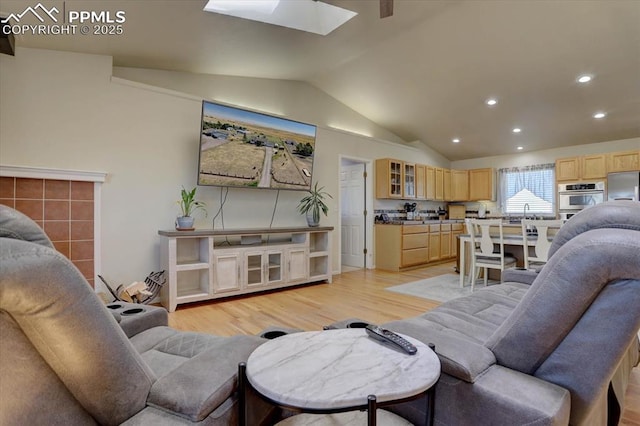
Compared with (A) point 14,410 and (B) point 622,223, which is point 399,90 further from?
(A) point 14,410

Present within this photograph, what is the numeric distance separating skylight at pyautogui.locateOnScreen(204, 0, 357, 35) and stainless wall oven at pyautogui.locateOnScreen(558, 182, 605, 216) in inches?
224

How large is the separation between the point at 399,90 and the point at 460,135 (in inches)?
89.9

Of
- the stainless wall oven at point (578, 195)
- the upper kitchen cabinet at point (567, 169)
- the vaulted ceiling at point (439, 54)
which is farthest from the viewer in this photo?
the upper kitchen cabinet at point (567, 169)

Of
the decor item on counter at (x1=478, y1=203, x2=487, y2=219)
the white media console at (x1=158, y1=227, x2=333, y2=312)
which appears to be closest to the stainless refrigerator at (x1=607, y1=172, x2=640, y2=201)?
the decor item on counter at (x1=478, y1=203, x2=487, y2=219)

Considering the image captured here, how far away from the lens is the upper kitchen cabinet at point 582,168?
19.2 feet

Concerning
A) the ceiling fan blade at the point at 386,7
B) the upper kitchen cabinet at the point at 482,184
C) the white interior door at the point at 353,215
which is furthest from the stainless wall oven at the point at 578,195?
the ceiling fan blade at the point at 386,7

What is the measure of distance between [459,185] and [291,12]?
6084mm

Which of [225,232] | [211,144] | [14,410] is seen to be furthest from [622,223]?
[211,144]

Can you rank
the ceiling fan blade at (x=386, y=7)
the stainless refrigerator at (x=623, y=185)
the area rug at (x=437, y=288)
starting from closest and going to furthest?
the ceiling fan blade at (x=386, y=7) < the area rug at (x=437, y=288) < the stainless refrigerator at (x=623, y=185)

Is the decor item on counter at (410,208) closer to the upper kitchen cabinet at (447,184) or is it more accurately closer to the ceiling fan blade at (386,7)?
the upper kitchen cabinet at (447,184)

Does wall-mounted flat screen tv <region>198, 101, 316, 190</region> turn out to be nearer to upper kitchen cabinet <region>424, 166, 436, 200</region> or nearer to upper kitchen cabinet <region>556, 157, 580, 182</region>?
upper kitchen cabinet <region>424, 166, 436, 200</region>

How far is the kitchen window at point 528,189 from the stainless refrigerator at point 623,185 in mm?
1085

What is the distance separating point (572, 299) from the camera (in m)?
0.90

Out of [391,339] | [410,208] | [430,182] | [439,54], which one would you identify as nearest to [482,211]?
[430,182]
